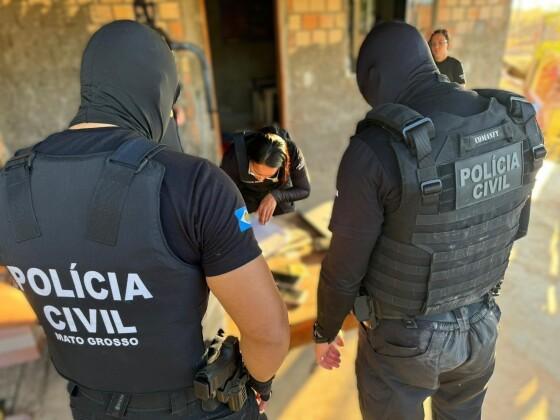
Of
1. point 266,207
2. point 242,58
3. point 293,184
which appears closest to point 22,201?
point 266,207

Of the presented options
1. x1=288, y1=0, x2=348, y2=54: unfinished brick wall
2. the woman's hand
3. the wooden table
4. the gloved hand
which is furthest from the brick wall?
the gloved hand

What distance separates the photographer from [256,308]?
1028mm

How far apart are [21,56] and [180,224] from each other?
2.89m

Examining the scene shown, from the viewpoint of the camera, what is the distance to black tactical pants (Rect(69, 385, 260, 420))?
1134 millimetres

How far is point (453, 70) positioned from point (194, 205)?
1.92 metres

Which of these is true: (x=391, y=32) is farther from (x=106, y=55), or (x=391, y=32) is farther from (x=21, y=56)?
(x=21, y=56)

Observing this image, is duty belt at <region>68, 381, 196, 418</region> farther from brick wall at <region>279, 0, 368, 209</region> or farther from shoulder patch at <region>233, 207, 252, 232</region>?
brick wall at <region>279, 0, 368, 209</region>

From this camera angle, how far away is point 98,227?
91 centimetres

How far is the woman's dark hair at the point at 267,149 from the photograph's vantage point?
1.68m

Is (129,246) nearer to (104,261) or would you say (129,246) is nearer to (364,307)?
(104,261)

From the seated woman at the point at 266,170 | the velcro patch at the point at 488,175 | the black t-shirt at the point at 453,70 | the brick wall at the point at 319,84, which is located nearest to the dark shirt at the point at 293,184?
the seated woman at the point at 266,170

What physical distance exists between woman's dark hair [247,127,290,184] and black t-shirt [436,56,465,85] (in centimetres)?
110

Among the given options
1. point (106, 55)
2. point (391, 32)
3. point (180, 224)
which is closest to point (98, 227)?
point (180, 224)

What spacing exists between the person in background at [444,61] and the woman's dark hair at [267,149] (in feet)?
3.67
